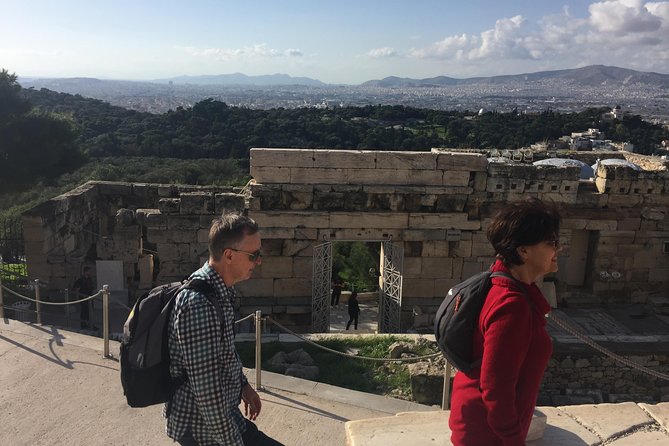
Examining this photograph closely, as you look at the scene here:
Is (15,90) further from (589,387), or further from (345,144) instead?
(345,144)

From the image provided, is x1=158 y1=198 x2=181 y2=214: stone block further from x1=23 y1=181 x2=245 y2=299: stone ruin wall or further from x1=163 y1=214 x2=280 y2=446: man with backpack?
x1=163 y1=214 x2=280 y2=446: man with backpack

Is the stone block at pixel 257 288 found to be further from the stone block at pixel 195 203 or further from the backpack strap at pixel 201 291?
the backpack strap at pixel 201 291

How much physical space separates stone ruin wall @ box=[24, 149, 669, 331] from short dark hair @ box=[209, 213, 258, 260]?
764cm

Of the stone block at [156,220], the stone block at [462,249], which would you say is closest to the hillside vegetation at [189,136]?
the stone block at [156,220]

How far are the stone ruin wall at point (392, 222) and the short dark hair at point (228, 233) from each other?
764 cm

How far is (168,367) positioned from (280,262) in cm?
831

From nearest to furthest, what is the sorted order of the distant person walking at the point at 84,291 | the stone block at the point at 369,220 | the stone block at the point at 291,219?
Answer: the distant person walking at the point at 84,291 < the stone block at the point at 291,219 < the stone block at the point at 369,220

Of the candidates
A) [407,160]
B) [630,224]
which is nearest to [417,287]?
[407,160]

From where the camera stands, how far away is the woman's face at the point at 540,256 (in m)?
3.05

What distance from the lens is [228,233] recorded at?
353 centimetres

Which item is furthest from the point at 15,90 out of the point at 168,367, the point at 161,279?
the point at 168,367

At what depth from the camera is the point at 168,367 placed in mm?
Answer: 3438

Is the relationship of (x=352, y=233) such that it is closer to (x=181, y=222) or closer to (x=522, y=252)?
(x=181, y=222)

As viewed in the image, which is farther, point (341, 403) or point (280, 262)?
point (280, 262)
